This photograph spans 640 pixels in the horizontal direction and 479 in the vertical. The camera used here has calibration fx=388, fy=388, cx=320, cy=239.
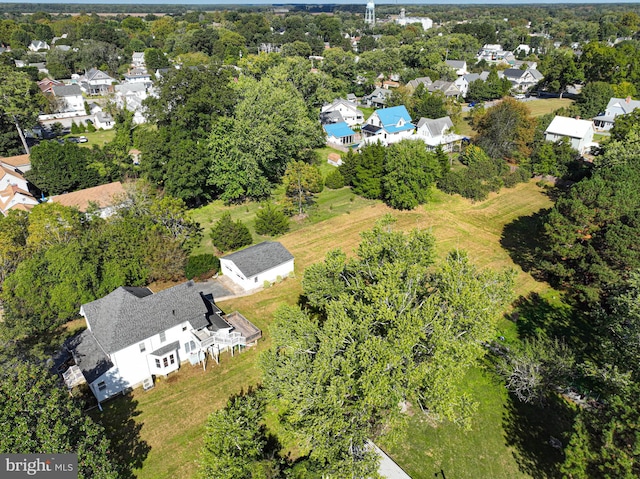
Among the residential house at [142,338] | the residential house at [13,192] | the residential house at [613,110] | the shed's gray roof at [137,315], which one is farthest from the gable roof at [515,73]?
the residential house at [13,192]

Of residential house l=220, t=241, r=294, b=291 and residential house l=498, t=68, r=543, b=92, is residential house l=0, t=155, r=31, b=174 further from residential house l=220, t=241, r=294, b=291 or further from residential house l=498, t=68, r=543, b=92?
residential house l=498, t=68, r=543, b=92

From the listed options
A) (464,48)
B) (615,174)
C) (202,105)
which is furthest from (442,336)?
(464,48)

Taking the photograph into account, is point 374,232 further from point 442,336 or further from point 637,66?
point 637,66

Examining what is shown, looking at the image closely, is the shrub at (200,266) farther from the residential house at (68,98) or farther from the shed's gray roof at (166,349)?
the residential house at (68,98)

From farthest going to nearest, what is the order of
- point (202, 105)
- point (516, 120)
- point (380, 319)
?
point (516, 120) < point (202, 105) < point (380, 319)

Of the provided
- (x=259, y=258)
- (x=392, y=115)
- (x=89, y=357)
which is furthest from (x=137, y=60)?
(x=89, y=357)

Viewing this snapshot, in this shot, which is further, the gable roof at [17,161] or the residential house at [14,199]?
the gable roof at [17,161]

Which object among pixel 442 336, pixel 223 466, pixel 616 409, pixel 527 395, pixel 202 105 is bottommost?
pixel 527 395
